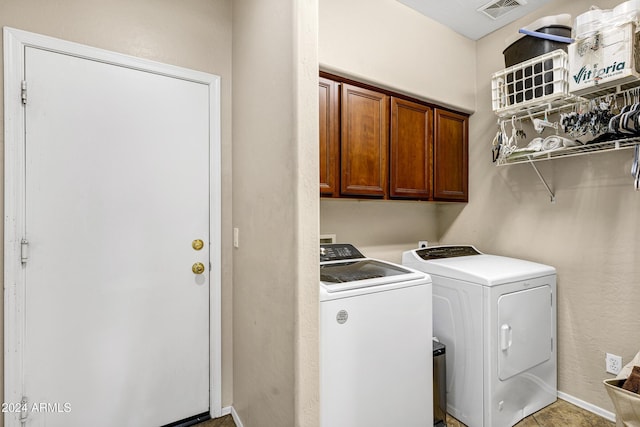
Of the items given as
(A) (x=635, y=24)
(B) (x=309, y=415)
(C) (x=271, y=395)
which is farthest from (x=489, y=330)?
(A) (x=635, y=24)

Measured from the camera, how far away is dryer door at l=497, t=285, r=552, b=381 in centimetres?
176

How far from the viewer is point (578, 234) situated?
6.64 ft

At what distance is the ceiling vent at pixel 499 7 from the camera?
211cm

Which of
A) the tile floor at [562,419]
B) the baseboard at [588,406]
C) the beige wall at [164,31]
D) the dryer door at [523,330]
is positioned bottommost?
the tile floor at [562,419]

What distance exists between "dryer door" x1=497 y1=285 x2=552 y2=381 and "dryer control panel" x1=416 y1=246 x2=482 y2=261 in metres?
0.54

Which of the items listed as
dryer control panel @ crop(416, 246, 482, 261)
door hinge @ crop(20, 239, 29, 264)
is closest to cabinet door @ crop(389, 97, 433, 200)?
dryer control panel @ crop(416, 246, 482, 261)

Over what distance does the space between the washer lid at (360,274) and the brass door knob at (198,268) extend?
735 millimetres

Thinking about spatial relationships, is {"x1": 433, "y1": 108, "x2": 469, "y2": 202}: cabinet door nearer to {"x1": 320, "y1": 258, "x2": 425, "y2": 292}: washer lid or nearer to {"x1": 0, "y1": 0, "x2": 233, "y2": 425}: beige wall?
{"x1": 320, "y1": 258, "x2": 425, "y2": 292}: washer lid

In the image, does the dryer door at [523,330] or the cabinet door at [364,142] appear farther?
the cabinet door at [364,142]

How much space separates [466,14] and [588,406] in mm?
2813

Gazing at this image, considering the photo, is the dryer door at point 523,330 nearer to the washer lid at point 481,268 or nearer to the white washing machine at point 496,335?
the white washing machine at point 496,335

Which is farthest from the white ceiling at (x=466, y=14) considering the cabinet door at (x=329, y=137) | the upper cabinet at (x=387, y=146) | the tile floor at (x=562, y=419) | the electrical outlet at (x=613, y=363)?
the tile floor at (x=562, y=419)

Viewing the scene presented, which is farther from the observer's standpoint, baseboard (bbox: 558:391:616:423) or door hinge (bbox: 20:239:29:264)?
baseboard (bbox: 558:391:616:423)

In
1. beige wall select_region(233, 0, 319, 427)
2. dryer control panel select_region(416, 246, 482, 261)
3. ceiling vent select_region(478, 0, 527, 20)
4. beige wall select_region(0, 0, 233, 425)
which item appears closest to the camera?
beige wall select_region(233, 0, 319, 427)
